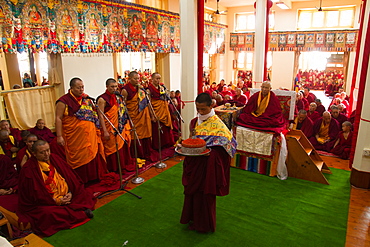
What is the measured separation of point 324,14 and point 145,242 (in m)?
15.2

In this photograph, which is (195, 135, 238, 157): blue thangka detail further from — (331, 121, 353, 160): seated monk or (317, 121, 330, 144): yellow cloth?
(317, 121, 330, 144): yellow cloth

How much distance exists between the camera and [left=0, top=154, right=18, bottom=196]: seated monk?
15.2 feet

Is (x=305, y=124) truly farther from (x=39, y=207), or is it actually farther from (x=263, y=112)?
(x=39, y=207)

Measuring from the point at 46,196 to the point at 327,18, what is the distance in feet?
51.2

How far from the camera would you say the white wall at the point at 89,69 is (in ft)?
22.9

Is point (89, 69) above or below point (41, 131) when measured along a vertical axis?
above

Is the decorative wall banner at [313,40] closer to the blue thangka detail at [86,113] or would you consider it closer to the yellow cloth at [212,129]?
the blue thangka detail at [86,113]

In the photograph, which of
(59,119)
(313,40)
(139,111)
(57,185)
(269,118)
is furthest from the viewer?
(313,40)

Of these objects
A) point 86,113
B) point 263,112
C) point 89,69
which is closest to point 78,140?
point 86,113

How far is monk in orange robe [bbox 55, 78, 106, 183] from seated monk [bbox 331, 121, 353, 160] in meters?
5.32

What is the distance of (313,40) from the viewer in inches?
553

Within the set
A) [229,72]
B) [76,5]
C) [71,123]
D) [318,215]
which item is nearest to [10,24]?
[76,5]

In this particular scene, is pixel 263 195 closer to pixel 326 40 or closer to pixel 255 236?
pixel 255 236

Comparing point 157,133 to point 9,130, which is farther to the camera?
point 157,133
